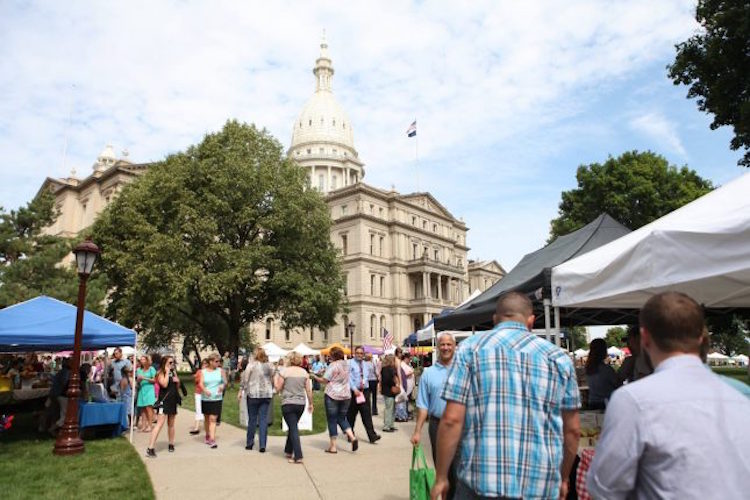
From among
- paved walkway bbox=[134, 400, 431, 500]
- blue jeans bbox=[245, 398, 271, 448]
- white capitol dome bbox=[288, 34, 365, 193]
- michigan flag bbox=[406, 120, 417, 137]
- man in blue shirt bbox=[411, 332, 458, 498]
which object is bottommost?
paved walkway bbox=[134, 400, 431, 500]

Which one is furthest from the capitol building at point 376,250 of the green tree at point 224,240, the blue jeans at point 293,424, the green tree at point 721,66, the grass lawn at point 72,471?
the blue jeans at point 293,424

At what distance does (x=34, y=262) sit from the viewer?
27.8m

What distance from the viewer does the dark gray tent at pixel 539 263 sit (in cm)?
827

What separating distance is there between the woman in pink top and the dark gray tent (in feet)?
7.81

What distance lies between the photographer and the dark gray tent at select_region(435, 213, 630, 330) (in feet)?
27.1

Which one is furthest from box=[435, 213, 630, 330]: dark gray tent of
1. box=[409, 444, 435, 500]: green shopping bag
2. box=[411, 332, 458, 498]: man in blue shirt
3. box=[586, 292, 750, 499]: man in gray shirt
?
box=[586, 292, 750, 499]: man in gray shirt

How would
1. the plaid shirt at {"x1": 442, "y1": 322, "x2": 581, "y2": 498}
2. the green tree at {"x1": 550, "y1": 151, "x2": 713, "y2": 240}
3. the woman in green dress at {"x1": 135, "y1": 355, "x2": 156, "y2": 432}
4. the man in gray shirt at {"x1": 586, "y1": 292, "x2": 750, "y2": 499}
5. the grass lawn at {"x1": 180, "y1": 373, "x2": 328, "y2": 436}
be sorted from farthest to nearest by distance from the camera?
the green tree at {"x1": 550, "y1": 151, "x2": 713, "y2": 240} < the grass lawn at {"x1": 180, "y1": 373, "x2": 328, "y2": 436} < the woman in green dress at {"x1": 135, "y1": 355, "x2": 156, "y2": 432} < the plaid shirt at {"x1": 442, "y1": 322, "x2": 581, "y2": 498} < the man in gray shirt at {"x1": 586, "y1": 292, "x2": 750, "y2": 499}

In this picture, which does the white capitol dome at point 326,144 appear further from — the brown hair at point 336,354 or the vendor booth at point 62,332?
the brown hair at point 336,354

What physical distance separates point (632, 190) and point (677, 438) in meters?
38.5

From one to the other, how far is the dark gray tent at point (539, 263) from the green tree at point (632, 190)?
90.4 ft

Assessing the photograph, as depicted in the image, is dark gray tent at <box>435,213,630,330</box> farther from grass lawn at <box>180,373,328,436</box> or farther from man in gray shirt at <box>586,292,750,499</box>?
man in gray shirt at <box>586,292,750,499</box>

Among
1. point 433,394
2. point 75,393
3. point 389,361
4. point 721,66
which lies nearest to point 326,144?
point 721,66

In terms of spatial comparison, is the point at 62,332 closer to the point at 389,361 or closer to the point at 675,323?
the point at 389,361

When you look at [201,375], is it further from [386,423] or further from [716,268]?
[716,268]
